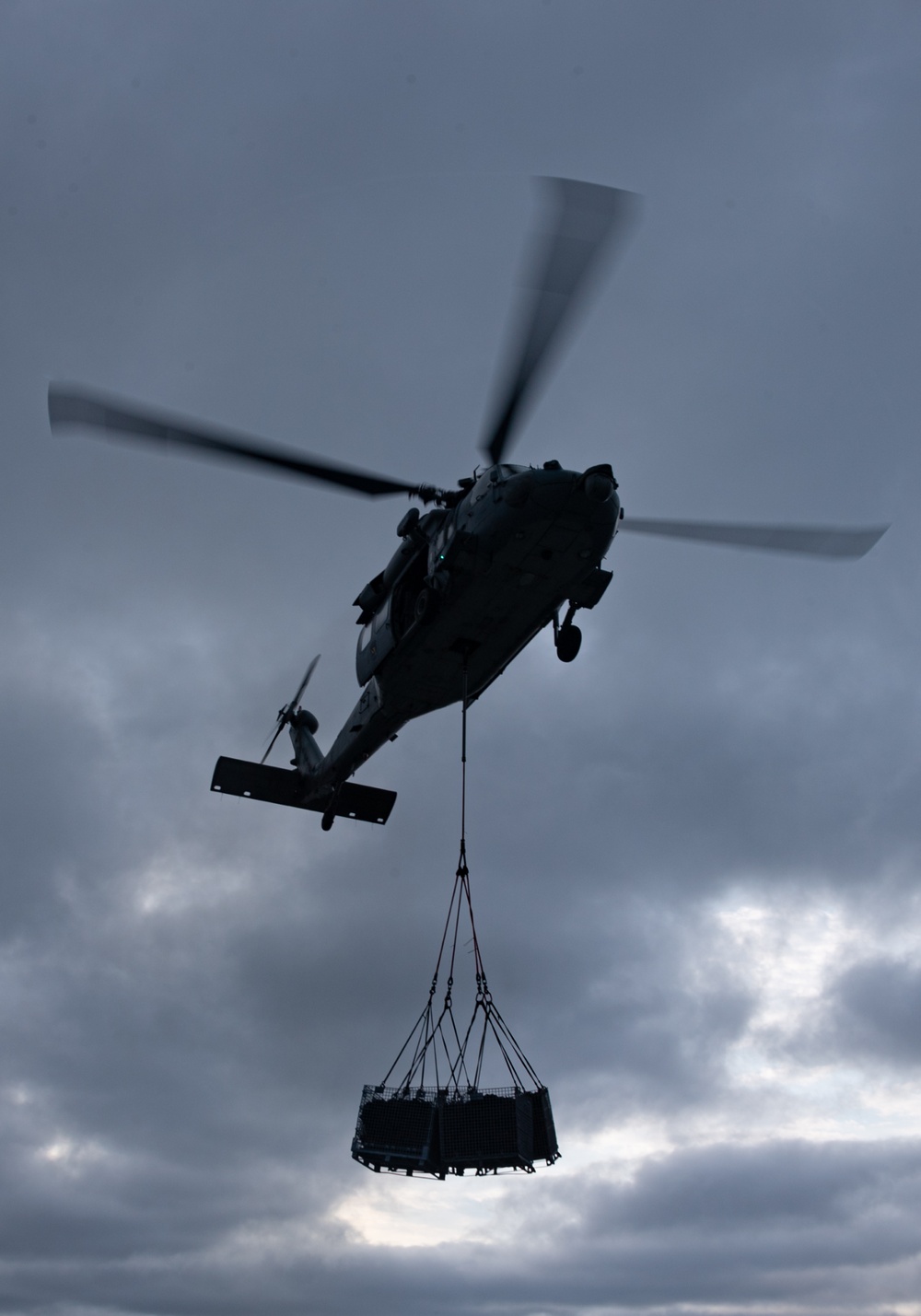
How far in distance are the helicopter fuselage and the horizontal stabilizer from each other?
3424mm

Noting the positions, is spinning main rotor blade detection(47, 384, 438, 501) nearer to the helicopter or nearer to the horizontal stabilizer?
the helicopter

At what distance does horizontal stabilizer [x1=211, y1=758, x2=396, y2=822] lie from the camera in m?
26.5

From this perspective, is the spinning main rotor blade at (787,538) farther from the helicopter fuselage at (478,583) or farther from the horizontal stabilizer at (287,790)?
the horizontal stabilizer at (287,790)

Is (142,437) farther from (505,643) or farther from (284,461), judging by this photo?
(505,643)

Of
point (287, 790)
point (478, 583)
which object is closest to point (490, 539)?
point (478, 583)

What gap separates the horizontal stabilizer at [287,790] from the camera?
2650 cm

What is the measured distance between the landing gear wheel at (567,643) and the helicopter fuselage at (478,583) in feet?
0.80

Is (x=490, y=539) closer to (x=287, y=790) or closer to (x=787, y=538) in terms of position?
(x=787, y=538)

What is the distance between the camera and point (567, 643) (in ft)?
65.5

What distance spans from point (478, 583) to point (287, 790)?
10718 mm

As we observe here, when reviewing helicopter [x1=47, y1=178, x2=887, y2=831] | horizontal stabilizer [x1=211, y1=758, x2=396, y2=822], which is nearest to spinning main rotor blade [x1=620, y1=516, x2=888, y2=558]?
helicopter [x1=47, y1=178, x2=887, y2=831]

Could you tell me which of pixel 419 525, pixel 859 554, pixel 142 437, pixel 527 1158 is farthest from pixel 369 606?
pixel 527 1158

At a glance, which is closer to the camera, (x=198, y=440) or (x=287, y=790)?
(x=198, y=440)

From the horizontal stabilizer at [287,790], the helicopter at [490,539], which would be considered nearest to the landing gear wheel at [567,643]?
the helicopter at [490,539]
